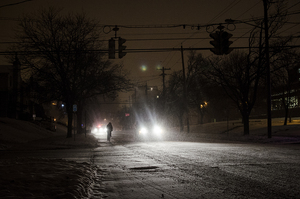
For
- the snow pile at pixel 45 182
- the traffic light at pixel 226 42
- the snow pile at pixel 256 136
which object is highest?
the traffic light at pixel 226 42

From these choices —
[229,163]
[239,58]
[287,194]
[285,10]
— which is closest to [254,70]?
[239,58]

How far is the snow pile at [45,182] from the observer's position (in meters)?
5.96

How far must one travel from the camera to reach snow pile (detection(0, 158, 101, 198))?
5957 millimetres

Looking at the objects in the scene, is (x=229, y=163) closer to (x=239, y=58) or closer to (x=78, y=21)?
(x=78, y=21)

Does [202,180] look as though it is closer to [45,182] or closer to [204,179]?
[204,179]

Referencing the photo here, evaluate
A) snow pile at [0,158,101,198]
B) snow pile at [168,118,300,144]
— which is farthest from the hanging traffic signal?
snow pile at [0,158,101,198]

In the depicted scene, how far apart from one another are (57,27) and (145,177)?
2232 centimetres

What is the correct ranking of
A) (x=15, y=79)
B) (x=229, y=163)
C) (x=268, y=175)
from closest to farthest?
(x=268, y=175) < (x=229, y=163) < (x=15, y=79)

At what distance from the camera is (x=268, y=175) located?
7957 millimetres

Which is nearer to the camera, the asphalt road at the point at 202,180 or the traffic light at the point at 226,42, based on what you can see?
the asphalt road at the point at 202,180

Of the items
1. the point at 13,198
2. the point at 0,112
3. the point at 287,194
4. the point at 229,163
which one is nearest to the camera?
the point at 13,198

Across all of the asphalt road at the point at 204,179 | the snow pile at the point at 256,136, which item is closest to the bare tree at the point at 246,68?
the snow pile at the point at 256,136

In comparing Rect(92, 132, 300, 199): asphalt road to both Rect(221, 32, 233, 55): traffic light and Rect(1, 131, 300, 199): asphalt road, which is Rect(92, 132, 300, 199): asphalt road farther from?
Rect(221, 32, 233, 55): traffic light

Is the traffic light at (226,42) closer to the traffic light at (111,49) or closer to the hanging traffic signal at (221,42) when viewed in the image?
the hanging traffic signal at (221,42)
